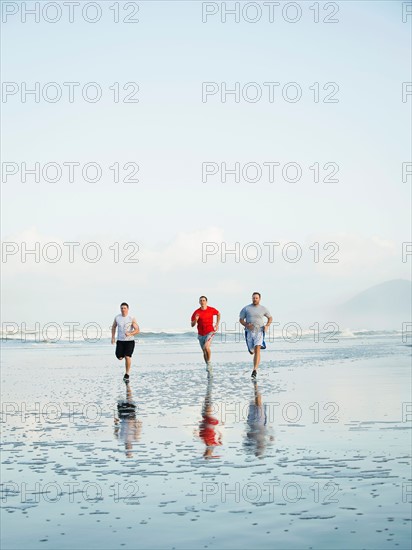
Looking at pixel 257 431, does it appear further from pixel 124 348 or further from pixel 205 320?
pixel 205 320

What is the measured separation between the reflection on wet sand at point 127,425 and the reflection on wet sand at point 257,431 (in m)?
1.36

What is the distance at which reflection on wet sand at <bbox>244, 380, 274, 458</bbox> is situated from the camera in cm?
915

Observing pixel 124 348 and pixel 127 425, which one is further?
pixel 124 348

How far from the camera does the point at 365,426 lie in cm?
1091

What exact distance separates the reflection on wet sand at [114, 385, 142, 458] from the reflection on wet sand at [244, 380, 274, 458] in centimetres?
A: 136

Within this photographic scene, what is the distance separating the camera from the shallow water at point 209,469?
574 cm

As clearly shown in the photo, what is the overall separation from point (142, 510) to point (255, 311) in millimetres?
16236

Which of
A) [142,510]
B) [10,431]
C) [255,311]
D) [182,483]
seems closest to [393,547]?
[142,510]

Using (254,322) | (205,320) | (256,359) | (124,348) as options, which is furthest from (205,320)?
(256,359)

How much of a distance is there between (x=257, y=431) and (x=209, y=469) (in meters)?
2.64

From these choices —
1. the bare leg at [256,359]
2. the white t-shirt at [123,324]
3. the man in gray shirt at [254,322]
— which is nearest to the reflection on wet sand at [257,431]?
the bare leg at [256,359]

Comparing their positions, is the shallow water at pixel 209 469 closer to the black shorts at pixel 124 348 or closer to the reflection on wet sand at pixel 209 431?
the reflection on wet sand at pixel 209 431

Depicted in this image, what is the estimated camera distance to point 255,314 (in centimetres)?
2245

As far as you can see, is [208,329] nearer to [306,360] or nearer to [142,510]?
[306,360]
